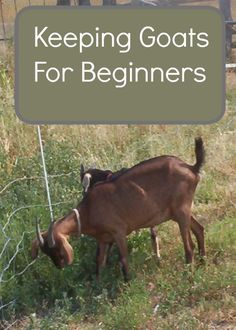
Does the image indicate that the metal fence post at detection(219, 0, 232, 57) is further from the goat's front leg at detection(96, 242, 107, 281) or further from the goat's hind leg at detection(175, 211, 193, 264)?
the goat's front leg at detection(96, 242, 107, 281)

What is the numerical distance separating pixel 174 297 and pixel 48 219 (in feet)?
4.41

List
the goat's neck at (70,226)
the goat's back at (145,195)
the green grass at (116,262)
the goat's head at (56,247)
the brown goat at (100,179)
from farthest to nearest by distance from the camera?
1. the brown goat at (100,179)
2. the goat's back at (145,195)
3. the goat's neck at (70,226)
4. the goat's head at (56,247)
5. the green grass at (116,262)

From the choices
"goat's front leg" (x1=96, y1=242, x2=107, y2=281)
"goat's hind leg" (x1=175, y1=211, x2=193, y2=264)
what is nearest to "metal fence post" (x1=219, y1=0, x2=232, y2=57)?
"goat's hind leg" (x1=175, y1=211, x2=193, y2=264)

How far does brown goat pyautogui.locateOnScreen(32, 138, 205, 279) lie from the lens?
17.0 ft

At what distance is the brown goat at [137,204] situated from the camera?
517cm

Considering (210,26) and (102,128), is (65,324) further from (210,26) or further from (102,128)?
(102,128)

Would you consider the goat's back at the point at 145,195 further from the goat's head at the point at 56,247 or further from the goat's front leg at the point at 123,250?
the goat's head at the point at 56,247

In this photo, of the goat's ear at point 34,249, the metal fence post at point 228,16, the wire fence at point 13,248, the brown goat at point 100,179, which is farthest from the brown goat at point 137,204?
the metal fence post at point 228,16

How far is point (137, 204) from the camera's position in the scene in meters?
5.23

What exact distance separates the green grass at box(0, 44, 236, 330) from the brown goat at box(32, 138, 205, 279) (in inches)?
→ 8.1

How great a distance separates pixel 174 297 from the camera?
16.1 ft

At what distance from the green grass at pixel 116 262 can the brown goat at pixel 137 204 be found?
0.67 feet

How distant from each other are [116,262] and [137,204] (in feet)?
1.67

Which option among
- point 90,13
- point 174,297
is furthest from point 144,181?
point 90,13
